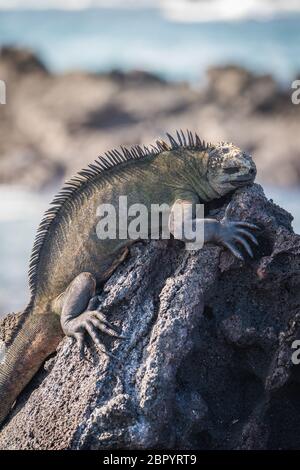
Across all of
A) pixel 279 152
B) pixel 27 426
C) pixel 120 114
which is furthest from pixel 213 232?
pixel 120 114

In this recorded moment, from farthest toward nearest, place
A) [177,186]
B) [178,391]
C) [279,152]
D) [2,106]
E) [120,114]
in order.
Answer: [2,106]
[120,114]
[279,152]
[177,186]
[178,391]

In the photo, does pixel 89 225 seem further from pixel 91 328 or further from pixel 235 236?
pixel 235 236

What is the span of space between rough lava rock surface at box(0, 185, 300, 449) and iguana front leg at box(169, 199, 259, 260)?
80 millimetres

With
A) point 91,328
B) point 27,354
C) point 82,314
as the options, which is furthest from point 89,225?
point 27,354

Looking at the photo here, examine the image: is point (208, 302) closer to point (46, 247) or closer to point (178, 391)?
point (178, 391)

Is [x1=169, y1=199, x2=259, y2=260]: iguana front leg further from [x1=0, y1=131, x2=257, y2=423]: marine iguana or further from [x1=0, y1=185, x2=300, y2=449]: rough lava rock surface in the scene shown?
[x1=0, y1=131, x2=257, y2=423]: marine iguana

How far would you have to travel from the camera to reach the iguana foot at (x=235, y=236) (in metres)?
4.53

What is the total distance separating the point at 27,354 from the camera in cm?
524

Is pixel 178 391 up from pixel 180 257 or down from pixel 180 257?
down

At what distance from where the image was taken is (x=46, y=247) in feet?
17.4

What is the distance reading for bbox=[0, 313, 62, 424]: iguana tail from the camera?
5223 mm

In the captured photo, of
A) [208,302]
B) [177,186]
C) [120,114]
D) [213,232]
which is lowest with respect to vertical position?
[208,302]

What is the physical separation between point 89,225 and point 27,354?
35.4 inches

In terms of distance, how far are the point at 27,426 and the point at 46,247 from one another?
46.6 inches
